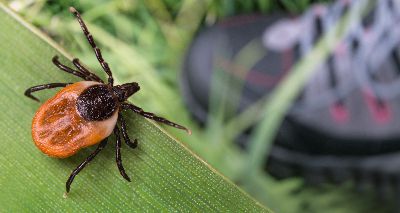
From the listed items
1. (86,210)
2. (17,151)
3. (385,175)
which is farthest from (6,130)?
(385,175)

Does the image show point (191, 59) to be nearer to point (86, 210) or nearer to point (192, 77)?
point (192, 77)

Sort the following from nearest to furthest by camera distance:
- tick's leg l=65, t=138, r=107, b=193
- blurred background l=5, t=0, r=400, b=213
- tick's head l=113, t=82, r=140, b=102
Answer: tick's leg l=65, t=138, r=107, b=193 → tick's head l=113, t=82, r=140, b=102 → blurred background l=5, t=0, r=400, b=213

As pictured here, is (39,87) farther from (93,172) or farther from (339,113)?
(339,113)

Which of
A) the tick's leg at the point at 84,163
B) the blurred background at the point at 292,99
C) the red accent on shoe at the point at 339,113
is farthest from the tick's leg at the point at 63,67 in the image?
the red accent on shoe at the point at 339,113

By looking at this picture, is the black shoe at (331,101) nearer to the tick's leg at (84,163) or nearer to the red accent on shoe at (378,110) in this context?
the red accent on shoe at (378,110)

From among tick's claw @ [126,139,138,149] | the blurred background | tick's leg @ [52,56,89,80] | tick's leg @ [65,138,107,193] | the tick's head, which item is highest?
the blurred background

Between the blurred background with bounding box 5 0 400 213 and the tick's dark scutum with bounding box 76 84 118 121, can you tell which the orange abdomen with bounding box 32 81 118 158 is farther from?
the blurred background with bounding box 5 0 400 213

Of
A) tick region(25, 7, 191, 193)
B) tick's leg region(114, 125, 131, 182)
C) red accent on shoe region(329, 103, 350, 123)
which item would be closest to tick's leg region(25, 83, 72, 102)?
tick region(25, 7, 191, 193)
